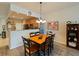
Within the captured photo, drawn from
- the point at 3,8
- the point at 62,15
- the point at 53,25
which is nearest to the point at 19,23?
the point at 3,8

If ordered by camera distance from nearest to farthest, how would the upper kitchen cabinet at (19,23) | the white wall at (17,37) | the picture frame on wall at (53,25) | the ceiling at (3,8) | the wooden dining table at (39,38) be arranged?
the ceiling at (3,8), the upper kitchen cabinet at (19,23), the white wall at (17,37), the picture frame on wall at (53,25), the wooden dining table at (39,38)

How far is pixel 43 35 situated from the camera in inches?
122

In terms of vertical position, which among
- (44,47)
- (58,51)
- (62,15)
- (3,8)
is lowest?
(58,51)

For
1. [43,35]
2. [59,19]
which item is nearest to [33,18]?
[43,35]

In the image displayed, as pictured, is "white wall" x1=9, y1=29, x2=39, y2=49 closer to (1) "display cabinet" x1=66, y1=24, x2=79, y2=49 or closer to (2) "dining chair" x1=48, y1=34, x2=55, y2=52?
(2) "dining chair" x1=48, y1=34, x2=55, y2=52

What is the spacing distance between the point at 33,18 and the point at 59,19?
2.80 ft

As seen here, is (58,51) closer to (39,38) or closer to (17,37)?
(39,38)

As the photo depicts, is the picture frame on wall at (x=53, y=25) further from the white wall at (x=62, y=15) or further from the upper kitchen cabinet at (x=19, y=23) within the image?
the upper kitchen cabinet at (x=19, y=23)

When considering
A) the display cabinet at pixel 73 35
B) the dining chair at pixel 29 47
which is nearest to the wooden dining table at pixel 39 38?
the dining chair at pixel 29 47

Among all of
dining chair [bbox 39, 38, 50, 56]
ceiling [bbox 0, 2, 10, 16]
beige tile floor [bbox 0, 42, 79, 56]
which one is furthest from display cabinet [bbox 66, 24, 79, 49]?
ceiling [bbox 0, 2, 10, 16]

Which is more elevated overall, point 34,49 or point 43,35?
point 43,35

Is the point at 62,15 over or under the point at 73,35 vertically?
over

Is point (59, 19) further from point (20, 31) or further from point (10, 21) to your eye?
point (10, 21)

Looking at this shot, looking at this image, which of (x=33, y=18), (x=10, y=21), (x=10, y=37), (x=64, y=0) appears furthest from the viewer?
(x=33, y=18)
